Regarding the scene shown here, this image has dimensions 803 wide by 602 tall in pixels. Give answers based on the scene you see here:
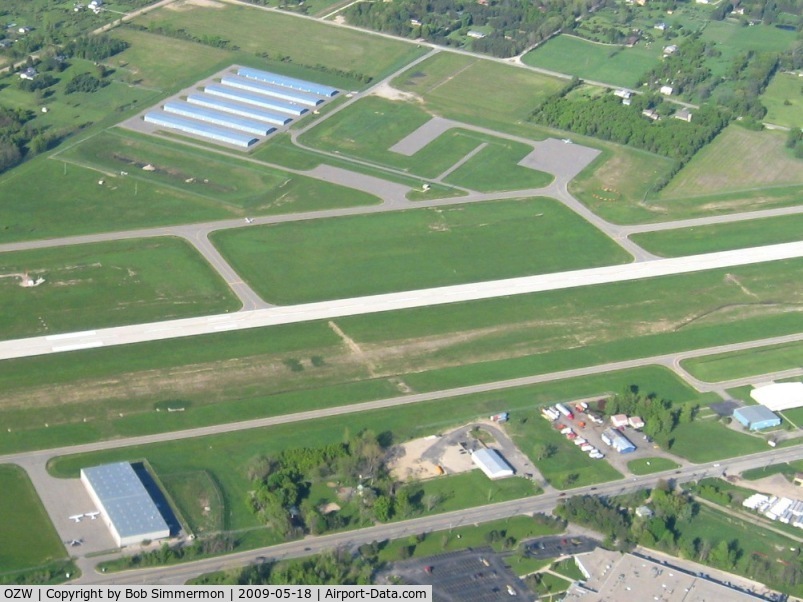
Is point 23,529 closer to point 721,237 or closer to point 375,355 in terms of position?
point 375,355

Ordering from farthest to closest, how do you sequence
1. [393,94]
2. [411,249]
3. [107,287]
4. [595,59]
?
[595,59] → [393,94] → [411,249] → [107,287]

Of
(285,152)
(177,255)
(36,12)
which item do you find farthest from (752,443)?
(36,12)

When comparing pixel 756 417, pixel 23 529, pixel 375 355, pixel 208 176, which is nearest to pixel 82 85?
pixel 208 176

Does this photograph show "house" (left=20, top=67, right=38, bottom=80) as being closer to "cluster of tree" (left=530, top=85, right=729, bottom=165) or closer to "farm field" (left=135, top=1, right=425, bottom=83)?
"farm field" (left=135, top=1, right=425, bottom=83)

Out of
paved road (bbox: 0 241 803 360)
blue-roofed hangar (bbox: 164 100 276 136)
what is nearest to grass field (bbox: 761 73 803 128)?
paved road (bbox: 0 241 803 360)

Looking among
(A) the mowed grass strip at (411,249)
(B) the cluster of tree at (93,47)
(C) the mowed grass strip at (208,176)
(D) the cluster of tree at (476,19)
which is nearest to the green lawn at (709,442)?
(A) the mowed grass strip at (411,249)

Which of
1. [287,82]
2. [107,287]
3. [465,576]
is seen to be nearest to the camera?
[465,576]
